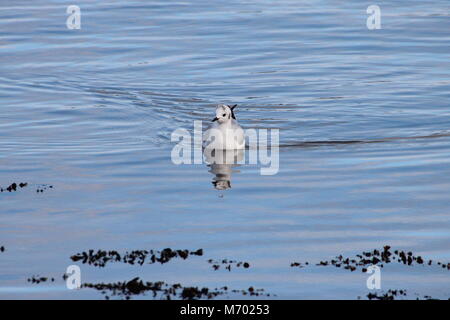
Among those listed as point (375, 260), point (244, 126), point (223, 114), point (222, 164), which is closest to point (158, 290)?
point (375, 260)

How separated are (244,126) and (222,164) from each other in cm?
378

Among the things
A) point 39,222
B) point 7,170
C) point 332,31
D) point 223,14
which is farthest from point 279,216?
point 223,14

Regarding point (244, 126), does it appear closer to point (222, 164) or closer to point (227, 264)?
point (222, 164)

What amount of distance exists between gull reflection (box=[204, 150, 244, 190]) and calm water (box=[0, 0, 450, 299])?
0.24 metres

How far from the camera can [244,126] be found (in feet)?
72.5

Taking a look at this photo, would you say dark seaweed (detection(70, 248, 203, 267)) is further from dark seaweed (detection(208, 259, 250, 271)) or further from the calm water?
dark seaweed (detection(208, 259, 250, 271))

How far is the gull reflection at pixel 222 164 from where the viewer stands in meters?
16.7

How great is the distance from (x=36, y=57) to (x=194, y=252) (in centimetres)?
1900

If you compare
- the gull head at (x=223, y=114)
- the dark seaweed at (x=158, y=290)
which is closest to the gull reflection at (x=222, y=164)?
the gull head at (x=223, y=114)

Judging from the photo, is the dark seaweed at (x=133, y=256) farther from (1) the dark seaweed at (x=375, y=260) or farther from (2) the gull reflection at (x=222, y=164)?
(2) the gull reflection at (x=222, y=164)

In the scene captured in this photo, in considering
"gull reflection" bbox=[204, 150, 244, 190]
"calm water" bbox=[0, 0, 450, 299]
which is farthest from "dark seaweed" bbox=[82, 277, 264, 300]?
"gull reflection" bbox=[204, 150, 244, 190]

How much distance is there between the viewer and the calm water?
1291cm

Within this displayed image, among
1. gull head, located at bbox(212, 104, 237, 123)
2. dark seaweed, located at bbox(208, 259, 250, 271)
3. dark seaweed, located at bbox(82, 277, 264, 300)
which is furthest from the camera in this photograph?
gull head, located at bbox(212, 104, 237, 123)
